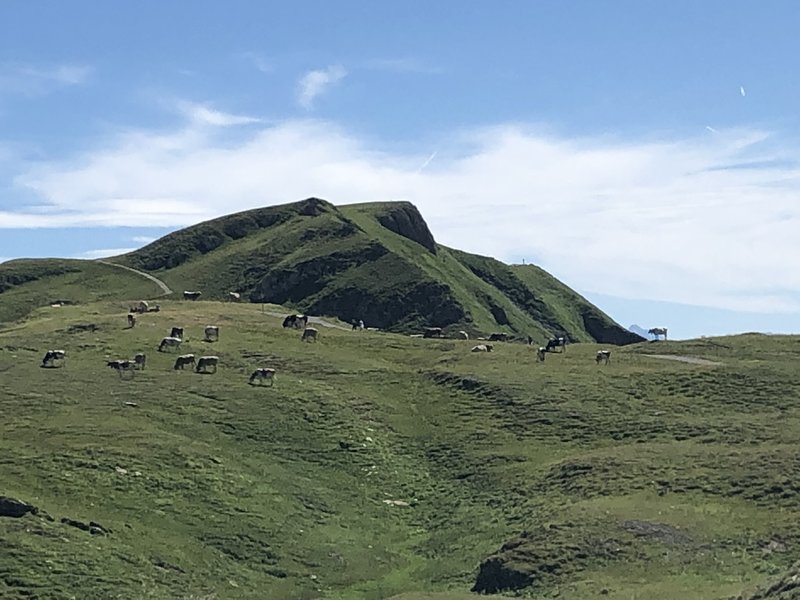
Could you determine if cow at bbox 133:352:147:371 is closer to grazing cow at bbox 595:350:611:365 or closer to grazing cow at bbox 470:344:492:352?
grazing cow at bbox 470:344:492:352

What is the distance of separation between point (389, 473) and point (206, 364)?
21641 millimetres

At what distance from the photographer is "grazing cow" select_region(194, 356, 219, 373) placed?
270ft

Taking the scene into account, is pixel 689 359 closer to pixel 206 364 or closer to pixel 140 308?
pixel 206 364

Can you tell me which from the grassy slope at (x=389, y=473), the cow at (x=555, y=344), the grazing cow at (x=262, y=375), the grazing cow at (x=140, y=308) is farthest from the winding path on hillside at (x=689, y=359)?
the grazing cow at (x=140, y=308)

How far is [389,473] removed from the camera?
217 feet

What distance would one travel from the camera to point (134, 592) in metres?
44.2

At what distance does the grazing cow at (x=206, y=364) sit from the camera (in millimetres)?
82250

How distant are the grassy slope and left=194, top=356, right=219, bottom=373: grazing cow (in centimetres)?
135

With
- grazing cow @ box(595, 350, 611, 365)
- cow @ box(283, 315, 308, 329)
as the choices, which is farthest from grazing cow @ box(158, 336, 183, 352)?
grazing cow @ box(595, 350, 611, 365)

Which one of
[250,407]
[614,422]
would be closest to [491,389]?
[614,422]

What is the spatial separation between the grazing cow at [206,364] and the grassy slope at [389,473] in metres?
1.35

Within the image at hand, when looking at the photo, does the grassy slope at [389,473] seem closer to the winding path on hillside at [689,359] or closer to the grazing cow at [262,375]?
the grazing cow at [262,375]

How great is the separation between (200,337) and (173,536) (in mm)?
47823

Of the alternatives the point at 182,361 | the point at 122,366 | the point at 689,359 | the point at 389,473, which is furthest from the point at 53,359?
the point at 689,359
